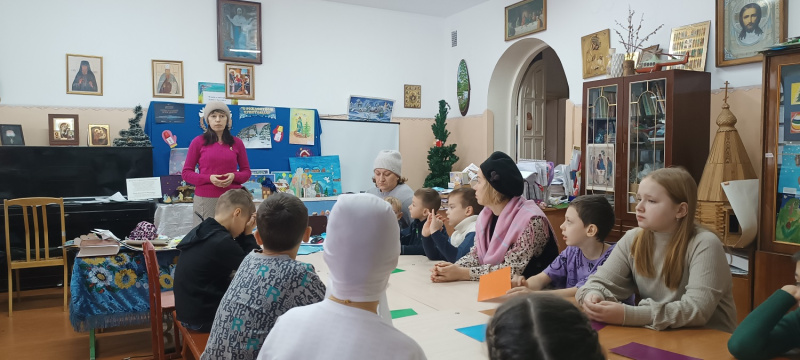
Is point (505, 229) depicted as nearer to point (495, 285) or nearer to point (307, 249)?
point (495, 285)

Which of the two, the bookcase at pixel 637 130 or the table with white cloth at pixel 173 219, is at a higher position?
the bookcase at pixel 637 130

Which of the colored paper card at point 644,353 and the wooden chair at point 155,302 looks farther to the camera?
the wooden chair at point 155,302

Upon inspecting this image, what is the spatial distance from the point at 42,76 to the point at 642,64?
230 inches

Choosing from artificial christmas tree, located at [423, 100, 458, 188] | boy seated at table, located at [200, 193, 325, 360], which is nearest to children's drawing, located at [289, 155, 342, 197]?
artificial christmas tree, located at [423, 100, 458, 188]

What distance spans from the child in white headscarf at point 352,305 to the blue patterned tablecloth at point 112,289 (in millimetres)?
2624

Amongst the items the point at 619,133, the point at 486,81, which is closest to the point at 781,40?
the point at 619,133

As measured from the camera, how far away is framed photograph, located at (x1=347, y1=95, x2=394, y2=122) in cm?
732

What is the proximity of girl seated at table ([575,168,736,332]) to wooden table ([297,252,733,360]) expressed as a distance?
0.19 ft

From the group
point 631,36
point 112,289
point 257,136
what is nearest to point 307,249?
point 112,289

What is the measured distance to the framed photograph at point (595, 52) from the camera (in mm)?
5457

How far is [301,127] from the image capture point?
6.86 metres

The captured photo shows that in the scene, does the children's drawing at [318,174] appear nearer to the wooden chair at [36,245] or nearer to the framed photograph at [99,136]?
the framed photograph at [99,136]

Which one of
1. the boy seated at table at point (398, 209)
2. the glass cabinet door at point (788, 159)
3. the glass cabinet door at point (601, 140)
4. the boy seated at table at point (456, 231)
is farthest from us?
the glass cabinet door at point (601, 140)

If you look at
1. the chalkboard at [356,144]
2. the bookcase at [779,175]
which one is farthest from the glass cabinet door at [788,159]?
the chalkboard at [356,144]
